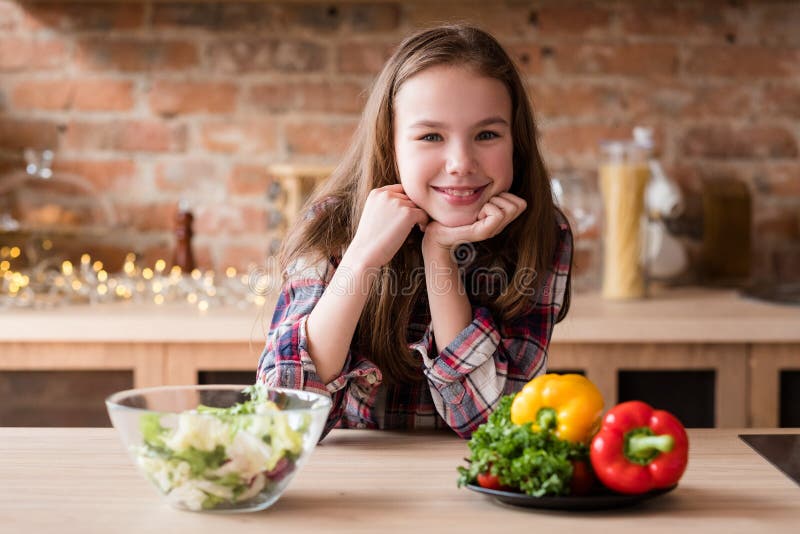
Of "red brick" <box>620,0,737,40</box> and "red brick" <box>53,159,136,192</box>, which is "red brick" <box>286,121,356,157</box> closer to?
"red brick" <box>53,159,136,192</box>

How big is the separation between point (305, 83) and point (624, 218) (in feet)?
2.87

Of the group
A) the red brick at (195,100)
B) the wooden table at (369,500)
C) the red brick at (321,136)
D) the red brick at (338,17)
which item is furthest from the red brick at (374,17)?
the wooden table at (369,500)

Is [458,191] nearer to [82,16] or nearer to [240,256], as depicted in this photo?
[240,256]

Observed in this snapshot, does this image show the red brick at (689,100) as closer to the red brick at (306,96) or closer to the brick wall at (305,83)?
the brick wall at (305,83)

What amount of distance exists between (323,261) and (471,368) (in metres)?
0.28

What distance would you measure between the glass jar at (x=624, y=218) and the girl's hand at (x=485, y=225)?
0.89m

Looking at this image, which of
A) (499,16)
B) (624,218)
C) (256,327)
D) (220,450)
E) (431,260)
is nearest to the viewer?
(220,450)

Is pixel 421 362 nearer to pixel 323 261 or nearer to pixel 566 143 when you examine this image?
pixel 323 261

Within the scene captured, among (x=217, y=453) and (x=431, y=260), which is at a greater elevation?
(x=431, y=260)

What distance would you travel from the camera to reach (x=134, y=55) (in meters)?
2.60

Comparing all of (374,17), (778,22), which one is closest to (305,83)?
(374,17)

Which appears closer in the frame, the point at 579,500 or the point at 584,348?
the point at 579,500

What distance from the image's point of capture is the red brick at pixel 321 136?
2602mm

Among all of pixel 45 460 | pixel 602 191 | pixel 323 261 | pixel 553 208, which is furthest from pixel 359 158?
pixel 602 191
